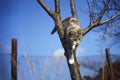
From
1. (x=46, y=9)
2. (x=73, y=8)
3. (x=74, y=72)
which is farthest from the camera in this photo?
(x=73, y=8)

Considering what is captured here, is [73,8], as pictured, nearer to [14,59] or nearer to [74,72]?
[74,72]

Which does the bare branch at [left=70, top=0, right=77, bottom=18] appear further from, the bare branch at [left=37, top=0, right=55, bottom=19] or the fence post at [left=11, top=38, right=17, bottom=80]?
the fence post at [left=11, top=38, right=17, bottom=80]

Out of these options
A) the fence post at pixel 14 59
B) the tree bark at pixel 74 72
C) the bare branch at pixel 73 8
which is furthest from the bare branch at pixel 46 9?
the tree bark at pixel 74 72

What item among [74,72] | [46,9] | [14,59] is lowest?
[74,72]

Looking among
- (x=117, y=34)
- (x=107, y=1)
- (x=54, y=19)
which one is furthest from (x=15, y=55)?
(x=117, y=34)

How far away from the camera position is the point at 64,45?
3004 millimetres

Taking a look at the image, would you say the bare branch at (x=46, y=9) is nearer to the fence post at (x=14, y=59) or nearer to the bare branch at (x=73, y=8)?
the bare branch at (x=73, y=8)

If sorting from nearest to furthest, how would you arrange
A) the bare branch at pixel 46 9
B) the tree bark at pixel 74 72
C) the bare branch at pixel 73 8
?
the tree bark at pixel 74 72
the bare branch at pixel 46 9
the bare branch at pixel 73 8

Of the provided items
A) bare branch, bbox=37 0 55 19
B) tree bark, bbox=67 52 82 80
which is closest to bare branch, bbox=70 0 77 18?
bare branch, bbox=37 0 55 19

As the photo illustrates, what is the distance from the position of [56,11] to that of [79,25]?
1.88 ft

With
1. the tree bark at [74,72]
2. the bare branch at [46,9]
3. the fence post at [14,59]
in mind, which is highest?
the bare branch at [46,9]

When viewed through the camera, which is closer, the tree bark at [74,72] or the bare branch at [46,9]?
the tree bark at [74,72]

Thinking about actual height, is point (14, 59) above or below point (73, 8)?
below

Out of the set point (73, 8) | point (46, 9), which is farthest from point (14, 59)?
point (73, 8)
